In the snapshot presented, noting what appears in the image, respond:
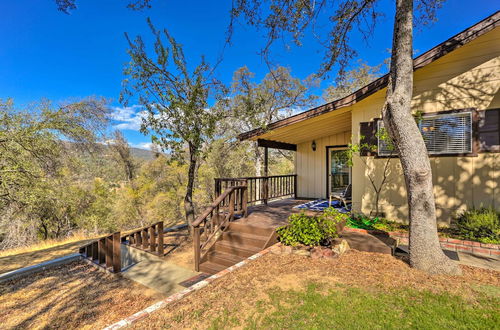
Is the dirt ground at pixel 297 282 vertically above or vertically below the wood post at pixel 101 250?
above

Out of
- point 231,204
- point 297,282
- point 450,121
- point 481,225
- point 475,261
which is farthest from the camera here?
point 231,204

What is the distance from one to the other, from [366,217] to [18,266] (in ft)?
25.7

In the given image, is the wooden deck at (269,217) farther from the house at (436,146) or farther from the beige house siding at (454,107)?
the beige house siding at (454,107)

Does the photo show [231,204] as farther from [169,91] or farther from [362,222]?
[169,91]

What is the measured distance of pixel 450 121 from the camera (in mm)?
4551

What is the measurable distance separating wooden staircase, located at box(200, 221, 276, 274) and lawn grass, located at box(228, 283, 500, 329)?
1.70 metres

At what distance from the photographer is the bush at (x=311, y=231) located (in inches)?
154

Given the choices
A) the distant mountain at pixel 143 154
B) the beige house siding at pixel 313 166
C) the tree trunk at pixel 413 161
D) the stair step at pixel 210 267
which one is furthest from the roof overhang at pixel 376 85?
the distant mountain at pixel 143 154

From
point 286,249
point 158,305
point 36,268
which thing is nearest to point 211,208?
point 286,249

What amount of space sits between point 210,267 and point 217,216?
A: 3.35 feet

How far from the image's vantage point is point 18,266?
5141mm

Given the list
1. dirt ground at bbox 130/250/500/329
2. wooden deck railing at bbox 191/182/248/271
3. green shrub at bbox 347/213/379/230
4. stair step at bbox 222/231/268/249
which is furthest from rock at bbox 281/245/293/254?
green shrub at bbox 347/213/379/230

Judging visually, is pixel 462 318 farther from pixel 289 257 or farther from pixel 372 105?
pixel 372 105

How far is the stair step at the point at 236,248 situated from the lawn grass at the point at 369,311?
1.65m
